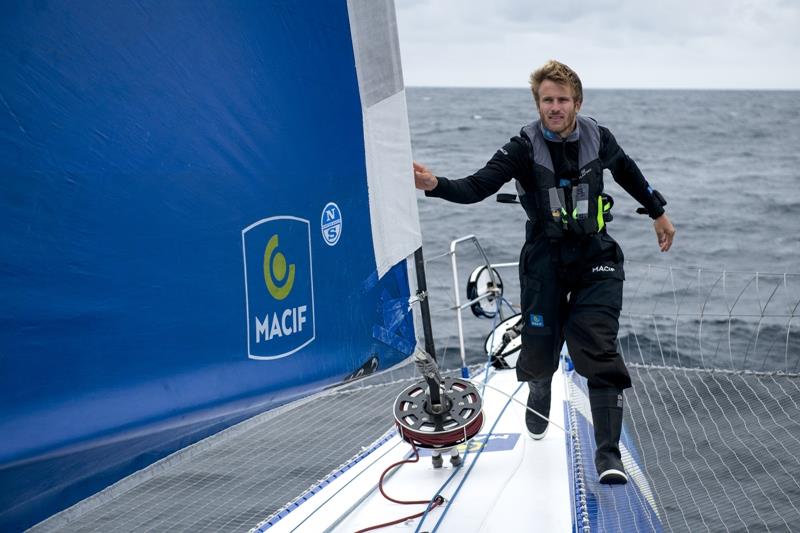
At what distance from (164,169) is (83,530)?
8.88 feet

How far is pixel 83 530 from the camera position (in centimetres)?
424

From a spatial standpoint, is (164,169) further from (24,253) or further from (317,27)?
(317,27)

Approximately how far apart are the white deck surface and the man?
→ 0.90ft

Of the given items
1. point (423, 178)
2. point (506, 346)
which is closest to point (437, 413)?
point (423, 178)

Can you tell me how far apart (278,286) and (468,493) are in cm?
128

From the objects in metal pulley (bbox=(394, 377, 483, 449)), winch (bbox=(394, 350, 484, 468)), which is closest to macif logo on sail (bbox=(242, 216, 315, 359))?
winch (bbox=(394, 350, 484, 468))

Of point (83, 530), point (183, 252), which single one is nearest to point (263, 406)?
point (183, 252)

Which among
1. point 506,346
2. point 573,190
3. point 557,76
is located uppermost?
point 557,76

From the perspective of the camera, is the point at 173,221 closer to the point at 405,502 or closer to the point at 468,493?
the point at 405,502

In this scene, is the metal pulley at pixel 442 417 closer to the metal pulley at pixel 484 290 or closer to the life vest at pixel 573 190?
the life vest at pixel 573 190

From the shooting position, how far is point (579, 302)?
11.2 feet

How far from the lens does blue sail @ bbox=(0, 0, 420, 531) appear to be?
1.88m

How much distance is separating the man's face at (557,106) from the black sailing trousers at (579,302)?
16.9 inches

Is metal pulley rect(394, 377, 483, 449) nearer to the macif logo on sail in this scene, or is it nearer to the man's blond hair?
the macif logo on sail
